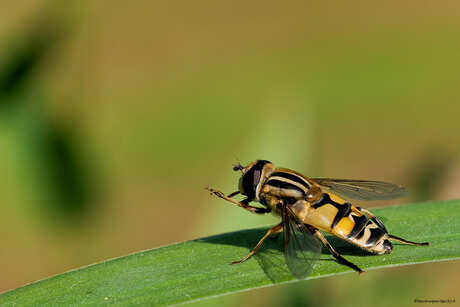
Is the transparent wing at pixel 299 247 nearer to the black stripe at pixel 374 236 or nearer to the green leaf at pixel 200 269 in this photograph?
the green leaf at pixel 200 269

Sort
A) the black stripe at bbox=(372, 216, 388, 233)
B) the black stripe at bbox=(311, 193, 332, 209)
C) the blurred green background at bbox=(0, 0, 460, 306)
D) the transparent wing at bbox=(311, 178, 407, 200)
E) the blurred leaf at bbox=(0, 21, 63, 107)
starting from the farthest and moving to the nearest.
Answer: the blurred green background at bbox=(0, 0, 460, 306), the blurred leaf at bbox=(0, 21, 63, 107), the transparent wing at bbox=(311, 178, 407, 200), the black stripe at bbox=(311, 193, 332, 209), the black stripe at bbox=(372, 216, 388, 233)

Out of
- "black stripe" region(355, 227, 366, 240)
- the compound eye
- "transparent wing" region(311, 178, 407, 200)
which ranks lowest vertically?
"black stripe" region(355, 227, 366, 240)

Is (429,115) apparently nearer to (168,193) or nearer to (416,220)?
(168,193)

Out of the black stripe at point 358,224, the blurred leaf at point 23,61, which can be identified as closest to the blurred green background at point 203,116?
the blurred leaf at point 23,61

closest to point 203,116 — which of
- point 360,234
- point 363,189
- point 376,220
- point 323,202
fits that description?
point 363,189

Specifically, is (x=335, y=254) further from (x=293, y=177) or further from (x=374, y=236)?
(x=293, y=177)

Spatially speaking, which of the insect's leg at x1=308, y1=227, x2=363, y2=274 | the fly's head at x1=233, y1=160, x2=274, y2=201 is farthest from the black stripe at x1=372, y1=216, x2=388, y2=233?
the fly's head at x1=233, y1=160, x2=274, y2=201

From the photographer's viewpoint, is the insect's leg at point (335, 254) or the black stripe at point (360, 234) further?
the black stripe at point (360, 234)

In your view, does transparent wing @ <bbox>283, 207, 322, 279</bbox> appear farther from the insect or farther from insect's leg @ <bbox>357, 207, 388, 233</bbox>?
insect's leg @ <bbox>357, 207, 388, 233</bbox>
